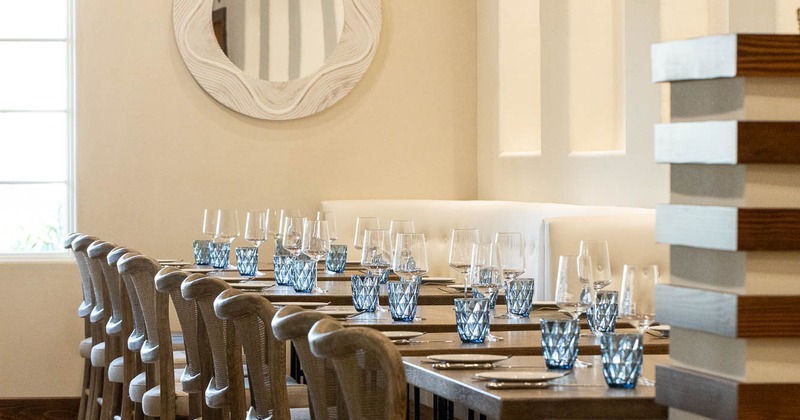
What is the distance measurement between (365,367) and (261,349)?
0.77 meters

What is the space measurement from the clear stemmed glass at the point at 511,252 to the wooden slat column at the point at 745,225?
1.52 meters

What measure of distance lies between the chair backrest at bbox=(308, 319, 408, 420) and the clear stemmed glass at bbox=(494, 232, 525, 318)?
155 centimetres

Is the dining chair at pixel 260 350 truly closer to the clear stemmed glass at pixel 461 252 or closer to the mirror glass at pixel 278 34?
the clear stemmed glass at pixel 461 252

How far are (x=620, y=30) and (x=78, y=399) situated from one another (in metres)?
3.61

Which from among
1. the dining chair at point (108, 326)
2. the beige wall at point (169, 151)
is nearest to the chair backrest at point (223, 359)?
the dining chair at point (108, 326)

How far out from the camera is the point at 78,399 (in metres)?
6.60

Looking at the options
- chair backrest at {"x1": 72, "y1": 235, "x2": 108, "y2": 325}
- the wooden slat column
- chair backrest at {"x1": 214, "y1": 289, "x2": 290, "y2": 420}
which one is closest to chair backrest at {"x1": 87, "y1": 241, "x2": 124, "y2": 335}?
chair backrest at {"x1": 72, "y1": 235, "x2": 108, "y2": 325}

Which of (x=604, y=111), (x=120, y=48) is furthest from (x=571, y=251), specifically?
(x=120, y=48)

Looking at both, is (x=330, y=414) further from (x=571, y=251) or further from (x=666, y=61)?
(x=571, y=251)

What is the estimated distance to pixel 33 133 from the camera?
6633mm

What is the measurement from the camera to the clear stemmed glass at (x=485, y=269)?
3.23 m

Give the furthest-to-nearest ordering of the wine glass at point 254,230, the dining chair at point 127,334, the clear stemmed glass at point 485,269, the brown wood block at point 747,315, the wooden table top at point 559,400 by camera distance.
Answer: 1. the wine glass at point 254,230
2. the dining chair at point 127,334
3. the clear stemmed glass at point 485,269
4. the wooden table top at point 559,400
5. the brown wood block at point 747,315

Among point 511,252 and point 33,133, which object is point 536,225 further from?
point 33,133

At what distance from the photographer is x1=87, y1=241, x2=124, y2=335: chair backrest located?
14.7ft
